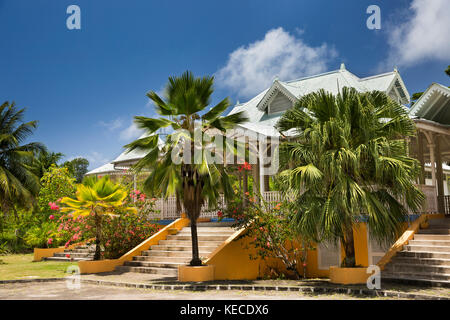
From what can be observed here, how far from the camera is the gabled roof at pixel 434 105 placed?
51.3 feet

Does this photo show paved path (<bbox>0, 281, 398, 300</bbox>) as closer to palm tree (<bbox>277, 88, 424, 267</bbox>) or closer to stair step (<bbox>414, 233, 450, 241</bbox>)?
palm tree (<bbox>277, 88, 424, 267</bbox>)

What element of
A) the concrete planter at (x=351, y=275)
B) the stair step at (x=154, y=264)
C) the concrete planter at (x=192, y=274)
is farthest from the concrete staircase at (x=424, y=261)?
the stair step at (x=154, y=264)

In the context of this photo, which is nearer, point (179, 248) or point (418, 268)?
point (418, 268)

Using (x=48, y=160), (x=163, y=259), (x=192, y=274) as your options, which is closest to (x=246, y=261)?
(x=192, y=274)

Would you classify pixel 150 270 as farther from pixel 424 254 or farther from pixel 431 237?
pixel 431 237

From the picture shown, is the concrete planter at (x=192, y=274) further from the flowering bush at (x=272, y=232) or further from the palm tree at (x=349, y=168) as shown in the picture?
the palm tree at (x=349, y=168)

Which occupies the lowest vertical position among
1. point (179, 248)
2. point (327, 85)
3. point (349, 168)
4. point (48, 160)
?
point (179, 248)

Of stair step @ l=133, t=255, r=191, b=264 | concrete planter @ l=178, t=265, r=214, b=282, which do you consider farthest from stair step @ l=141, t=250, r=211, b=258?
concrete planter @ l=178, t=265, r=214, b=282

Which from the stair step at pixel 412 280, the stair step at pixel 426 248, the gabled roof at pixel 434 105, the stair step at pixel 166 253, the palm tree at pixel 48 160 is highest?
the palm tree at pixel 48 160

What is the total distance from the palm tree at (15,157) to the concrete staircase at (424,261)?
1856cm

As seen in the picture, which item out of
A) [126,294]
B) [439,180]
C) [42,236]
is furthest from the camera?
[42,236]

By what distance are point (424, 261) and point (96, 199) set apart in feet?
33.8

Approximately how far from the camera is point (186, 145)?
12414mm
